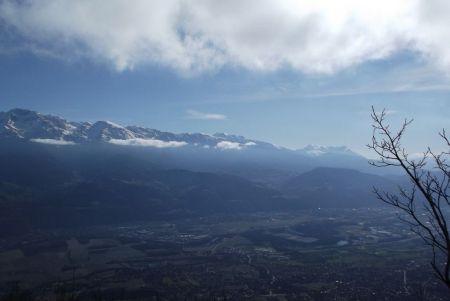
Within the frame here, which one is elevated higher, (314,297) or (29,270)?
(314,297)

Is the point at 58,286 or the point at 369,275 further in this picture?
the point at 369,275

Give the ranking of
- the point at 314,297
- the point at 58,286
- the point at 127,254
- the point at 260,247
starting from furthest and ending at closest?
the point at 260,247 < the point at 127,254 < the point at 58,286 < the point at 314,297

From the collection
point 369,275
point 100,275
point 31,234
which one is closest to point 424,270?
point 369,275

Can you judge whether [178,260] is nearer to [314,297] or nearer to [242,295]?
[242,295]

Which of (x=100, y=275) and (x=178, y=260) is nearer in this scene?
(x=100, y=275)

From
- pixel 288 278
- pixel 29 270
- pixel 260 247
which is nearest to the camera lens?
pixel 288 278

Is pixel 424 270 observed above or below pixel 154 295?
above

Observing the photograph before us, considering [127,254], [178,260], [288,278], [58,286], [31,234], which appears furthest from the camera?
[31,234]

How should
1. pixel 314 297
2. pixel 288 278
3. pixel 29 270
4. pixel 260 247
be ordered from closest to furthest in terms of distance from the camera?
pixel 314 297 < pixel 288 278 < pixel 29 270 < pixel 260 247

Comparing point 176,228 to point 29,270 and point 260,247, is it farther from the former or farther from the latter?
point 29,270

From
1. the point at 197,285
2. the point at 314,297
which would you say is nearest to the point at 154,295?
the point at 197,285
